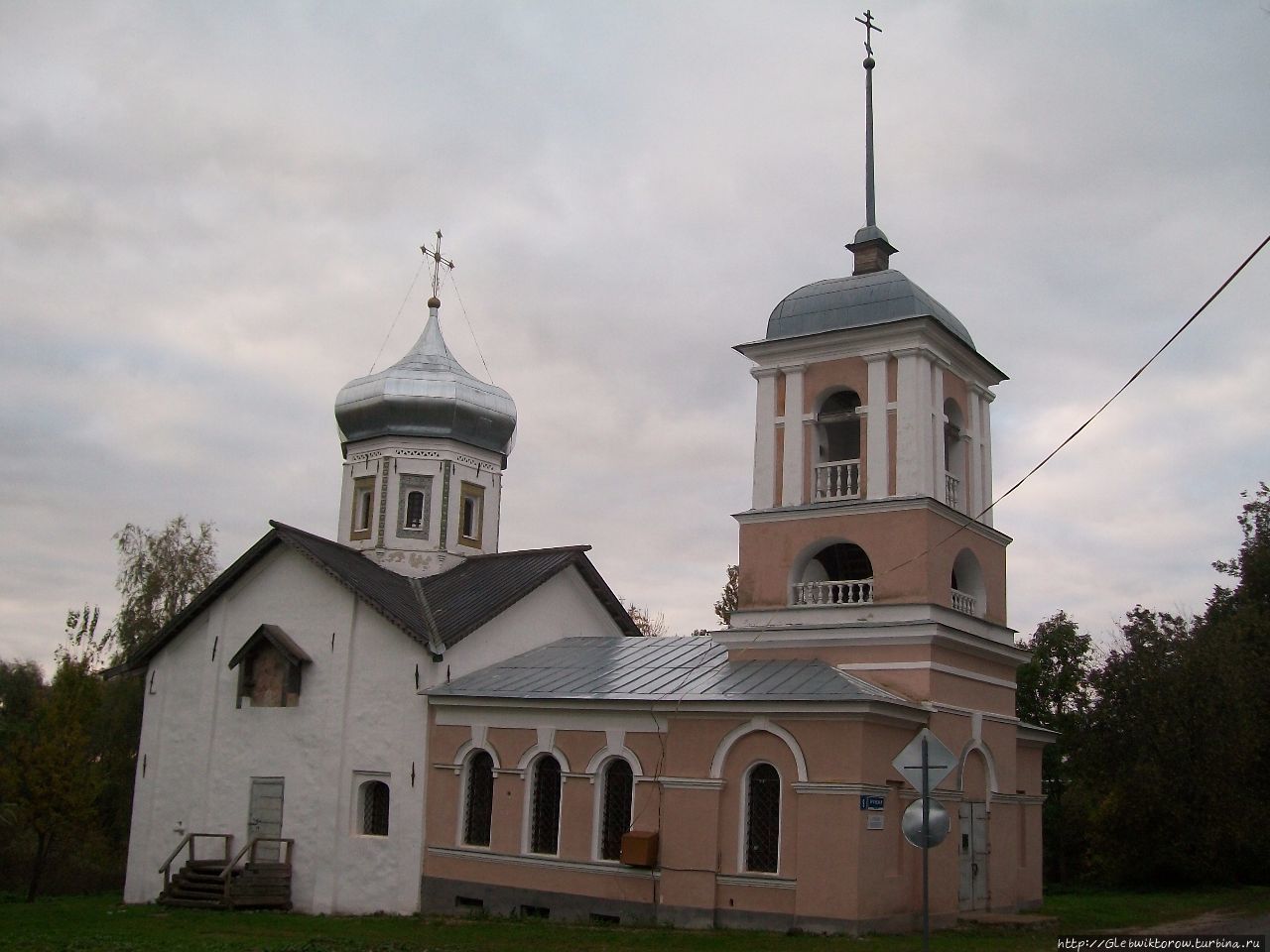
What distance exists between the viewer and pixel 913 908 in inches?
661

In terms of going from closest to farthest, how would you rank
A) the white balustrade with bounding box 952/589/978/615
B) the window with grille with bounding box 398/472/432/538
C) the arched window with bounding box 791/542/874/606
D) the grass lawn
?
the grass lawn, the arched window with bounding box 791/542/874/606, the white balustrade with bounding box 952/589/978/615, the window with grille with bounding box 398/472/432/538

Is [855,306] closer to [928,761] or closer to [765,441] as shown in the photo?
[765,441]

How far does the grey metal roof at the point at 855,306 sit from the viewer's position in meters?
18.8

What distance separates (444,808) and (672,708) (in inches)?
188

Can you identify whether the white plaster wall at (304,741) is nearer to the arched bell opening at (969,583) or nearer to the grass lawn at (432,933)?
the grass lawn at (432,933)

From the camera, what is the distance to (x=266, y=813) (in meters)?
21.5

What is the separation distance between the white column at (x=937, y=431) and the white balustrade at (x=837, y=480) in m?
1.12

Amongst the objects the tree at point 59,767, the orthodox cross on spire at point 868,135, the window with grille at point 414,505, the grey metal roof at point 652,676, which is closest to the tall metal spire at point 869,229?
the orthodox cross on spire at point 868,135

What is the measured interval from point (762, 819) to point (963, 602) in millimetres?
4807

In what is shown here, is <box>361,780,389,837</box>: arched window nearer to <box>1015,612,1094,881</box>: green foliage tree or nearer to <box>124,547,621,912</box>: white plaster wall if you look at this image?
<box>124,547,621,912</box>: white plaster wall

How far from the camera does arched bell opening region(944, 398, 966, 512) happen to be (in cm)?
1962

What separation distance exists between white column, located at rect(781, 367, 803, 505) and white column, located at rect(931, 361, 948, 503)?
1.97 metres

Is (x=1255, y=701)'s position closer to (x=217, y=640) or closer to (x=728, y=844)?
(x=728, y=844)

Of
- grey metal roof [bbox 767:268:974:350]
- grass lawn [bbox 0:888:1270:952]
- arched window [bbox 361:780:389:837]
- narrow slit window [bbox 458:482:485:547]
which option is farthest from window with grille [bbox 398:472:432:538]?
grey metal roof [bbox 767:268:974:350]
